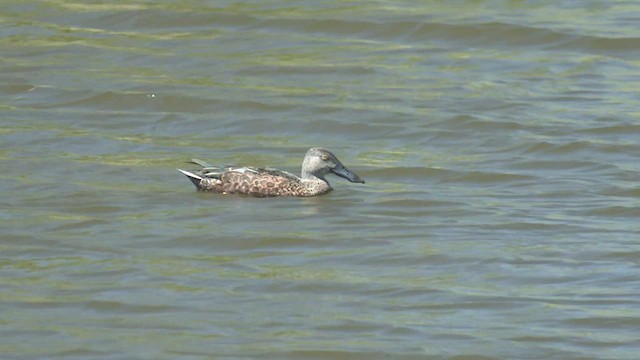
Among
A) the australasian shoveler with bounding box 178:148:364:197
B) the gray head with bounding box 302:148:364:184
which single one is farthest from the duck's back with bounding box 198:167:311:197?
the gray head with bounding box 302:148:364:184

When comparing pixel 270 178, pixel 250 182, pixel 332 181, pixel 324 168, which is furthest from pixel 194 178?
pixel 332 181

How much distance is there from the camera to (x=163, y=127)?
13.7m

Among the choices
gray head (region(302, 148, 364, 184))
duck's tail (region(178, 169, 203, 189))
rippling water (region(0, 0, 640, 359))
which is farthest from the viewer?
gray head (region(302, 148, 364, 184))

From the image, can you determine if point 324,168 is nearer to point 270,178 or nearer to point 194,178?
point 270,178

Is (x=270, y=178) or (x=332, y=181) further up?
(x=270, y=178)

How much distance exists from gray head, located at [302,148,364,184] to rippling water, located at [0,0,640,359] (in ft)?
0.57

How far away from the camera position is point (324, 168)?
39.3 ft

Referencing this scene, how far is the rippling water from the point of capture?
28.8ft

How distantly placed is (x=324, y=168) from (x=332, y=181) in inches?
41.4

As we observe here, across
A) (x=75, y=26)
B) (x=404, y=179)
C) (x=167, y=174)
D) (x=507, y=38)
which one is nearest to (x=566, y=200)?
(x=404, y=179)

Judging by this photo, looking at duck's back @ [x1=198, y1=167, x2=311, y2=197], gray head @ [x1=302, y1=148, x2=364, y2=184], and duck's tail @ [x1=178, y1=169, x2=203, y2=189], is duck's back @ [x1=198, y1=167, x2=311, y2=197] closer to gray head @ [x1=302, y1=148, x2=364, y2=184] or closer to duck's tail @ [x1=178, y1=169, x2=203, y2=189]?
duck's tail @ [x1=178, y1=169, x2=203, y2=189]

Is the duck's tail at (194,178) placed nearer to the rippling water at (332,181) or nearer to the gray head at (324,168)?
the rippling water at (332,181)

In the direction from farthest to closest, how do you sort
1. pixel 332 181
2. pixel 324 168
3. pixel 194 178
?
pixel 332 181, pixel 324 168, pixel 194 178

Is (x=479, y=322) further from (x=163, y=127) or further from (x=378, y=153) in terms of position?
(x=163, y=127)
